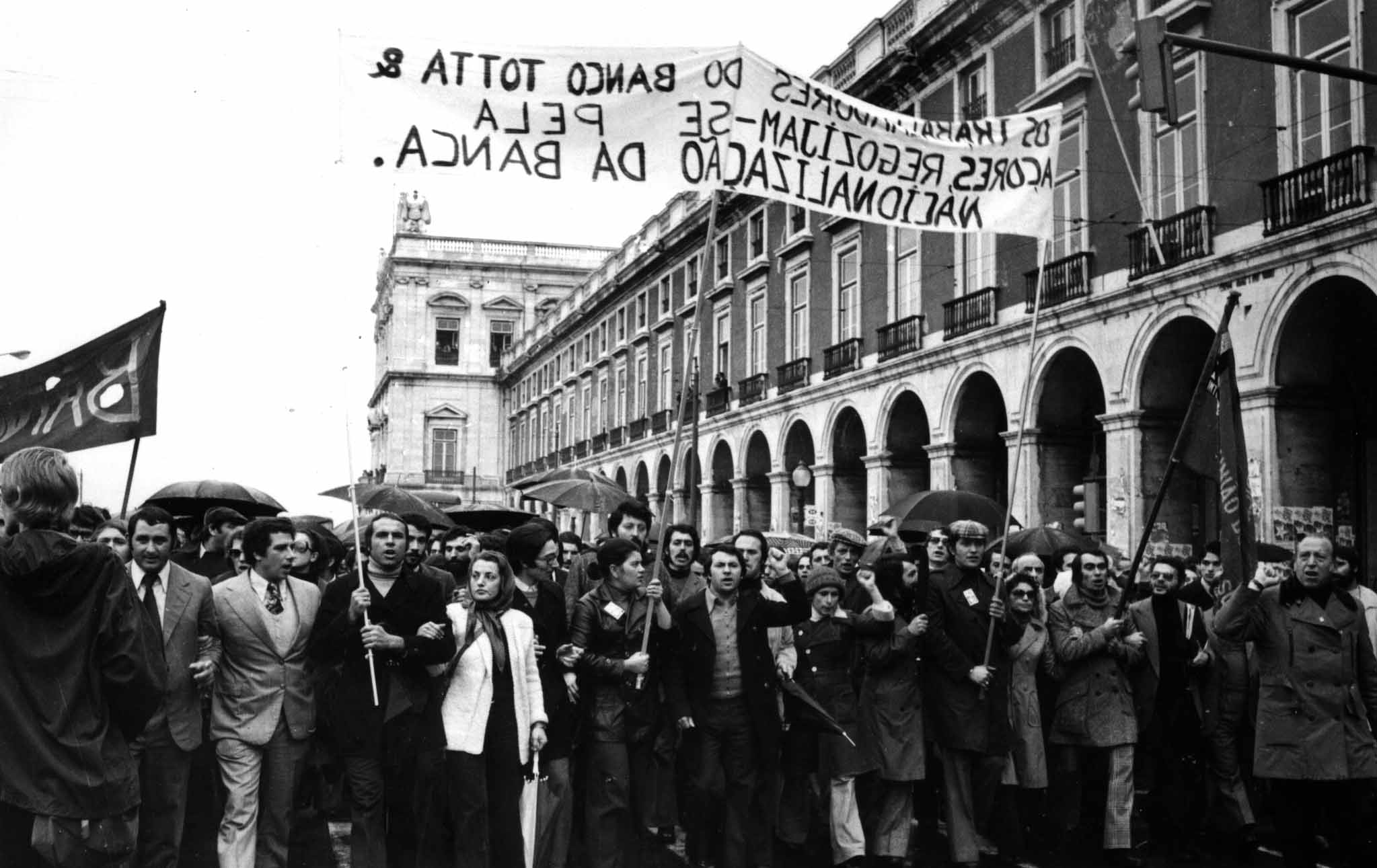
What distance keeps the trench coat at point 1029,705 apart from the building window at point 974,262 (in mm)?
15413

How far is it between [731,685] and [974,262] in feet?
57.7

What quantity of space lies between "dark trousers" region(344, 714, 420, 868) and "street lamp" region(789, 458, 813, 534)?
22781 mm

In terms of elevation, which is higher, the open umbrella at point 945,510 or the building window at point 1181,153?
the building window at point 1181,153

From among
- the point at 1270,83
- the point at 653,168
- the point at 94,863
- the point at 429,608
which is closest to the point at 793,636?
the point at 429,608

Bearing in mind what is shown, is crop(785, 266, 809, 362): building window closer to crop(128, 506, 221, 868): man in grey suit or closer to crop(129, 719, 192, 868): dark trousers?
crop(128, 506, 221, 868): man in grey suit

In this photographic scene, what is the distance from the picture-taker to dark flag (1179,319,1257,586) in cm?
696

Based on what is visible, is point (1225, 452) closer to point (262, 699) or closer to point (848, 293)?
point (262, 699)

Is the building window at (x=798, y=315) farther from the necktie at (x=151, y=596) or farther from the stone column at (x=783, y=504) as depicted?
the necktie at (x=151, y=596)

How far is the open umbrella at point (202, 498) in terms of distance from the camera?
1299 centimetres

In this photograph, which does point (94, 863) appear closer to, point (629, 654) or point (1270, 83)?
point (629, 654)

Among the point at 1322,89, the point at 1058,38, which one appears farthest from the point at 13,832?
the point at 1058,38

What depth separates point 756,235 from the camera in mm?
34094

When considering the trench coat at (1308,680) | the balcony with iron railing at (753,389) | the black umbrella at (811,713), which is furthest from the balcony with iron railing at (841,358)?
the trench coat at (1308,680)

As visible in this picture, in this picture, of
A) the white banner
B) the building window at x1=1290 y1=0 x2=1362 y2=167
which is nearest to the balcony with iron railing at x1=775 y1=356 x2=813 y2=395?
the building window at x1=1290 y1=0 x2=1362 y2=167
